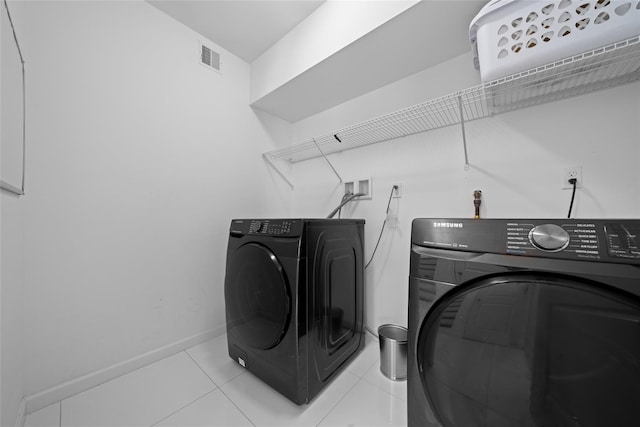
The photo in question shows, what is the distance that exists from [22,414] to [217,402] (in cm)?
79

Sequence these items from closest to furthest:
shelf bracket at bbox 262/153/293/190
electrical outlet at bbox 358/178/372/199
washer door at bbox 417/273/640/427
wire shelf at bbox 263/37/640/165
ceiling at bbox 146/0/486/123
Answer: washer door at bbox 417/273/640/427 → wire shelf at bbox 263/37/640/165 → ceiling at bbox 146/0/486/123 → electrical outlet at bbox 358/178/372/199 → shelf bracket at bbox 262/153/293/190

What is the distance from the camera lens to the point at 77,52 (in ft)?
3.86

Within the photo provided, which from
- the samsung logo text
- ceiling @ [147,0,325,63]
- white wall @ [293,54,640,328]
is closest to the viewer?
the samsung logo text

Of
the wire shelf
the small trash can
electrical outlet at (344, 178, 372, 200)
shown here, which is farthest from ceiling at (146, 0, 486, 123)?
the small trash can

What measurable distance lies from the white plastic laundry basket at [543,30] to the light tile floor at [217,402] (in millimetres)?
1579

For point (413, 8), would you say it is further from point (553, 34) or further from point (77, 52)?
point (77, 52)

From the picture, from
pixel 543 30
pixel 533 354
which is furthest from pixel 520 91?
pixel 533 354

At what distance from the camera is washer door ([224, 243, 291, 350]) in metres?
1.05

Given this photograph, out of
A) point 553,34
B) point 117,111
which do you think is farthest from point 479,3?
point 117,111

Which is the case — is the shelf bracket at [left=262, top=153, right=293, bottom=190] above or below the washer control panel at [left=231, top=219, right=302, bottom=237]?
above

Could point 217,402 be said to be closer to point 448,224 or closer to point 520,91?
point 448,224

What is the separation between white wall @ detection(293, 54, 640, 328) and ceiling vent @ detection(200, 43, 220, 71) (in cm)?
95

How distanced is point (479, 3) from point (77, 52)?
6.63 ft

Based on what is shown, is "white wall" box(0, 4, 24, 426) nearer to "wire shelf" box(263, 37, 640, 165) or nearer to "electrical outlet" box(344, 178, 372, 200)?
"wire shelf" box(263, 37, 640, 165)
